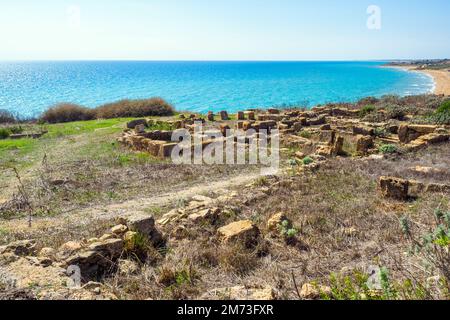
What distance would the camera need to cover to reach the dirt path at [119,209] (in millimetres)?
7523

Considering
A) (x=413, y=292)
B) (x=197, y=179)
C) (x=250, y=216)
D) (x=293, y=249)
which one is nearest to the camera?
(x=413, y=292)

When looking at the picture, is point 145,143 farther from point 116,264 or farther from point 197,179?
point 116,264

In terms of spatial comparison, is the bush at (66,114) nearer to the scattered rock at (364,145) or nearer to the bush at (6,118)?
the bush at (6,118)

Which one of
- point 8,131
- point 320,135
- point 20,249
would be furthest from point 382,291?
point 8,131

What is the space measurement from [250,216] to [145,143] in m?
9.61

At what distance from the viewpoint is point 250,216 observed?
7312 millimetres

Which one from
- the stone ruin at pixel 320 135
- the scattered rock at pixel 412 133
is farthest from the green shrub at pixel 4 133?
the scattered rock at pixel 412 133

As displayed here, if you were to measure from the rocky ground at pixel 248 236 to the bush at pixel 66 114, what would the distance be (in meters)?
20.6

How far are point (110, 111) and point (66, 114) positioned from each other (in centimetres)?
374

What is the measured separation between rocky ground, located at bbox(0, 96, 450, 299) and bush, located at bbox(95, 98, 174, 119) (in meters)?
18.1

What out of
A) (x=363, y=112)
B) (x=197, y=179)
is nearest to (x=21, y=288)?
(x=197, y=179)

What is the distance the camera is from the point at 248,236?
5.82 meters

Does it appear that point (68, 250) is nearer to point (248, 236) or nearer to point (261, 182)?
point (248, 236)

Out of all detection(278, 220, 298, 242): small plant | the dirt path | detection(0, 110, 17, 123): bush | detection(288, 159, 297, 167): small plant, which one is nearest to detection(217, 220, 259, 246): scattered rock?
detection(278, 220, 298, 242): small plant
